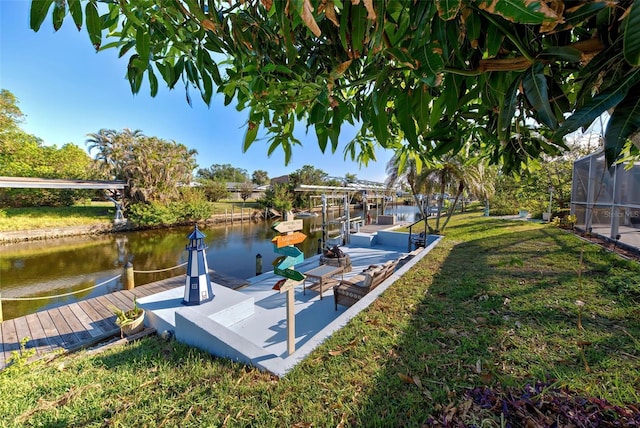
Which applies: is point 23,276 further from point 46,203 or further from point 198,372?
point 46,203

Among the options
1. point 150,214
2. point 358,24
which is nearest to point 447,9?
point 358,24

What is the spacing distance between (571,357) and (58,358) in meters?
6.00

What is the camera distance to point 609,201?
222 inches

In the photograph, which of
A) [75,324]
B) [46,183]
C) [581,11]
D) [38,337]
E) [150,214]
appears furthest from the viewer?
[150,214]

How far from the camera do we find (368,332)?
2.73 meters

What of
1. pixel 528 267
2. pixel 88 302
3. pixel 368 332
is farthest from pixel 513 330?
pixel 88 302

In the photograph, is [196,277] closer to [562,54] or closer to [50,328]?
[50,328]

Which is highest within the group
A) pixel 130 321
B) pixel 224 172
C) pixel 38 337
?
pixel 224 172

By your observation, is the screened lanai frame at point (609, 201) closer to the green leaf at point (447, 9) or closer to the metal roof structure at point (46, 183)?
the green leaf at point (447, 9)

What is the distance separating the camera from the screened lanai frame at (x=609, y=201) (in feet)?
16.0

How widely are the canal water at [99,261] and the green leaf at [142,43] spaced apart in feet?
24.2

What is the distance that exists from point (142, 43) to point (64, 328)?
6.87m

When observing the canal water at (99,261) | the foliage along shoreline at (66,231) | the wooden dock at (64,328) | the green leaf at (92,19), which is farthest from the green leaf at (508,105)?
the foliage along shoreline at (66,231)

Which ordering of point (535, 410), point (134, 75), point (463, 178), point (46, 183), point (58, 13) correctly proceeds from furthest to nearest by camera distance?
point (46, 183)
point (463, 178)
point (535, 410)
point (134, 75)
point (58, 13)
